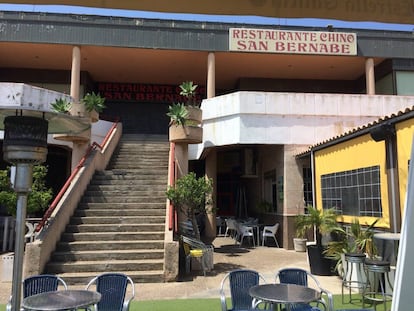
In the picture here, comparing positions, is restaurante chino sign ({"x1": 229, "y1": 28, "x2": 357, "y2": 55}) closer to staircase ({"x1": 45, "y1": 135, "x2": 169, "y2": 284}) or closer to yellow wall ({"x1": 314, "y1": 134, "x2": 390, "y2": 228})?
yellow wall ({"x1": 314, "y1": 134, "x2": 390, "y2": 228})

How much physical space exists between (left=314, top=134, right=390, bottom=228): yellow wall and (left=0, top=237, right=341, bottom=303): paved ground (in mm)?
1684

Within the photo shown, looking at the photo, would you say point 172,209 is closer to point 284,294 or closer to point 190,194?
point 190,194

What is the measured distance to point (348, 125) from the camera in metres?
13.8

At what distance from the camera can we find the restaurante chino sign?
1627 centimetres

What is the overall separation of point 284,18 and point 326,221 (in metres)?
6.42

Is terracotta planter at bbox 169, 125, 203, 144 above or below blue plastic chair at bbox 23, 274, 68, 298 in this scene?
above

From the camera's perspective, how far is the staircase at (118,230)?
8.21 metres

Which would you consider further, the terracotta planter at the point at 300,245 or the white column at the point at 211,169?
the white column at the point at 211,169

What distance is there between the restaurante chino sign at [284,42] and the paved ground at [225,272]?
8.20 metres

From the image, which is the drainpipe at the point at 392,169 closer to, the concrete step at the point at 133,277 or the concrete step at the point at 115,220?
the concrete step at the point at 133,277

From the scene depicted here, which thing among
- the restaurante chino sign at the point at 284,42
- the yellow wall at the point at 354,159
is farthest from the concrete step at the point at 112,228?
the restaurante chino sign at the point at 284,42

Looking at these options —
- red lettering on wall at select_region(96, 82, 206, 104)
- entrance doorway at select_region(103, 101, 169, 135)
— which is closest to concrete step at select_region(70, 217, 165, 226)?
entrance doorway at select_region(103, 101, 169, 135)

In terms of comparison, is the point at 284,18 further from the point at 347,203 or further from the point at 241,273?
the point at 347,203

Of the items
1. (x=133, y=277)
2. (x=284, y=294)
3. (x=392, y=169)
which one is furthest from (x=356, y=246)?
(x=133, y=277)
